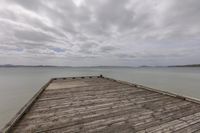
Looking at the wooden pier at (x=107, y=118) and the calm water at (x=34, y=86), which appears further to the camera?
the calm water at (x=34, y=86)

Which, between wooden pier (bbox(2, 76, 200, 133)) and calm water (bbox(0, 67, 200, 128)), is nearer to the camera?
wooden pier (bbox(2, 76, 200, 133))

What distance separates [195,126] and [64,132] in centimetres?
297

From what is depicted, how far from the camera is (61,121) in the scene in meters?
3.02

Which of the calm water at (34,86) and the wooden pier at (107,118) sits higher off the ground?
the wooden pier at (107,118)

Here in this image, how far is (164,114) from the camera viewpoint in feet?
11.4

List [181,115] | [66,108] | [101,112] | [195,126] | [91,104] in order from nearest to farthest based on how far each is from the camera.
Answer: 1. [195,126]
2. [181,115]
3. [101,112]
4. [66,108]
5. [91,104]

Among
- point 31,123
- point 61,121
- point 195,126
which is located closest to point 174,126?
point 195,126

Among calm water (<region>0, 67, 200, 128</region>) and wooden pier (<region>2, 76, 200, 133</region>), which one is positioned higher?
wooden pier (<region>2, 76, 200, 133</region>)

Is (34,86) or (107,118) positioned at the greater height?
(107,118)

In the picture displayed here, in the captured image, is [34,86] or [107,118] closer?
[107,118]

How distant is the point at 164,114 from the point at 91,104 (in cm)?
230

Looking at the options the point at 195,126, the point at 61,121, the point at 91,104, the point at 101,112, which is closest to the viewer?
the point at 195,126

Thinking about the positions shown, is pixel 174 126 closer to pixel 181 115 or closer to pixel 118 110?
pixel 181 115

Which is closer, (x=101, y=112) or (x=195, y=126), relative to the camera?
Answer: (x=195, y=126)
